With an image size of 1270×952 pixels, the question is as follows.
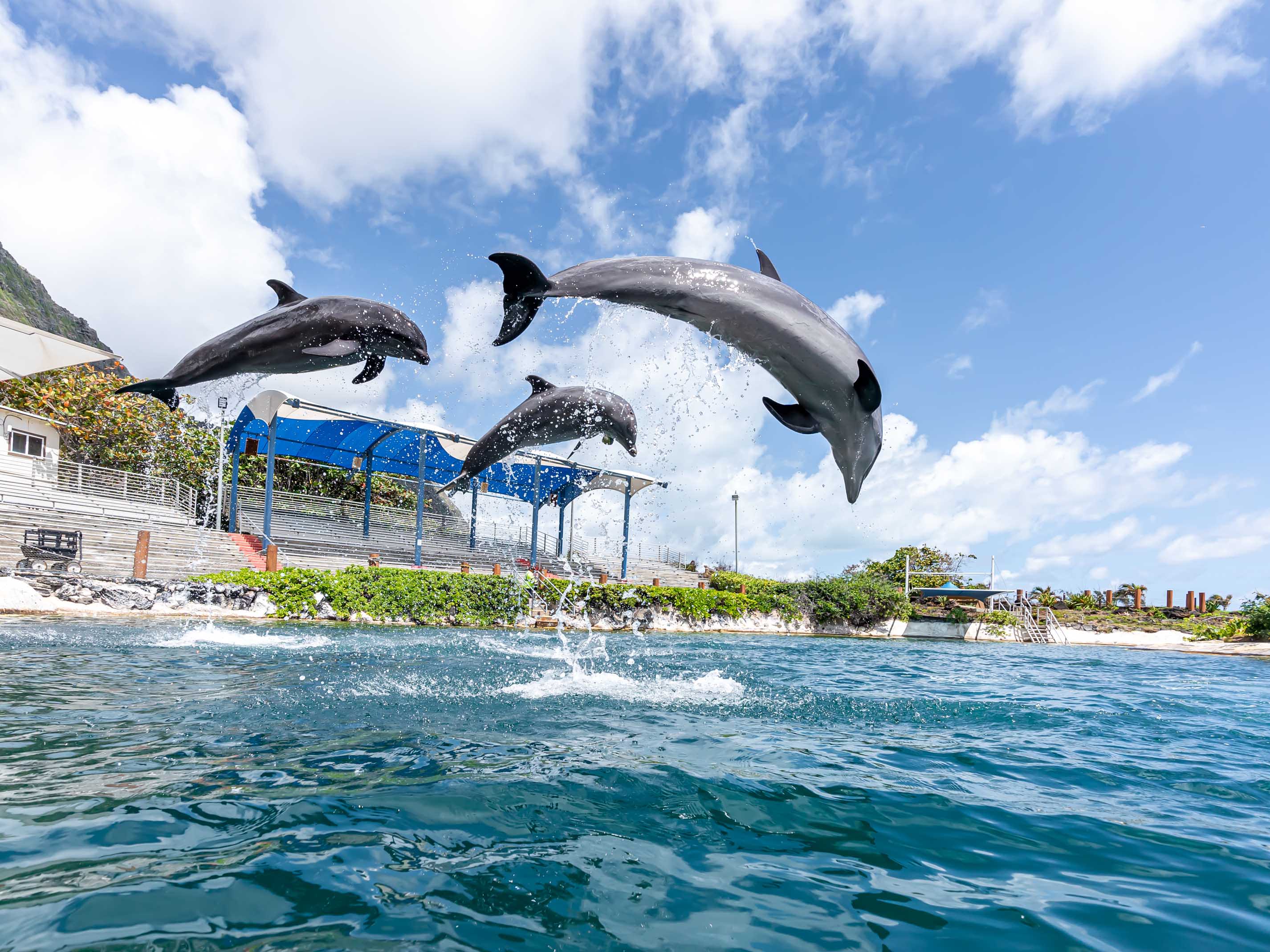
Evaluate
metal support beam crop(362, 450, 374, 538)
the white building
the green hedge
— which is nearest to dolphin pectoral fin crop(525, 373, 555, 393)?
the green hedge

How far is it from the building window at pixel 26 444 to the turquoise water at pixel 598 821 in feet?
71.9

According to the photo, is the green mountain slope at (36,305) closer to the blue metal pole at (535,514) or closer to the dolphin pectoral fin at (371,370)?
the blue metal pole at (535,514)

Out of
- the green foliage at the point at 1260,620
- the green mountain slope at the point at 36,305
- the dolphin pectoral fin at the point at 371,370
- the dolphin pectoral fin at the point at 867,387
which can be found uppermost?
the green mountain slope at the point at 36,305

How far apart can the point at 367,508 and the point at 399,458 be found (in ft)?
7.81

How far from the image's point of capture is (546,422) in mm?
7027

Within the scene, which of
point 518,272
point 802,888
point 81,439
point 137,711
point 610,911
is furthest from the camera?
point 81,439

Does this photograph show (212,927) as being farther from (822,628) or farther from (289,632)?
(822,628)

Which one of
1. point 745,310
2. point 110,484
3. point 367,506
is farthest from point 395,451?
point 745,310

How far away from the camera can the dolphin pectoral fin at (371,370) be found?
17.8 feet

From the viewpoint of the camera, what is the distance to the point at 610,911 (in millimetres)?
2367

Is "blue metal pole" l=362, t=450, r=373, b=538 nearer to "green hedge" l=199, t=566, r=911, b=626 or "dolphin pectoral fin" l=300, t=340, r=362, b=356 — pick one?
"green hedge" l=199, t=566, r=911, b=626

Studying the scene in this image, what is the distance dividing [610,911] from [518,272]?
Answer: 11.1 ft

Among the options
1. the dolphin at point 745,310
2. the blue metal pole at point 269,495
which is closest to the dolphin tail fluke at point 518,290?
the dolphin at point 745,310

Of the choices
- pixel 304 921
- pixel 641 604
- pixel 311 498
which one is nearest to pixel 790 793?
pixel 304 921
